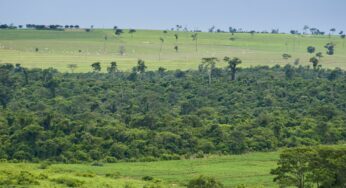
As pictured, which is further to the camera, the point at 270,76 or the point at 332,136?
the point at 270,76

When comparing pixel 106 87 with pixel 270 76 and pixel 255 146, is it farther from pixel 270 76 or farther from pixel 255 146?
pixel 255 146

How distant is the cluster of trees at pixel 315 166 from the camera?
52844mm

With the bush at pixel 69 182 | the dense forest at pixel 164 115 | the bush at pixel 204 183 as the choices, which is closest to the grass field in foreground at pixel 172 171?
the bush at pixel 69 182

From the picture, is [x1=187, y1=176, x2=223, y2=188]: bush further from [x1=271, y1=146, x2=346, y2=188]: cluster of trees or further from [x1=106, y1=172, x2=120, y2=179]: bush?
[x1=106, y1=172, x2=120, y2=179]: bush

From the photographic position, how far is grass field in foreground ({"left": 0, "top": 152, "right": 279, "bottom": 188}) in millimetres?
66188

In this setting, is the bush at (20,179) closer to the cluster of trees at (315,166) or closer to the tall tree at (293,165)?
the tall tree at (293,165)

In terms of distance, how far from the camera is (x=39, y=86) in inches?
5113

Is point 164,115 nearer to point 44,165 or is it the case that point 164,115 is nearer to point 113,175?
point 44,165

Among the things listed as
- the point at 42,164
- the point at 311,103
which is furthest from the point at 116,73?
the point at 42,164

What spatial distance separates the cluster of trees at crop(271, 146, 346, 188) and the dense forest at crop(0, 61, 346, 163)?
92.3ft

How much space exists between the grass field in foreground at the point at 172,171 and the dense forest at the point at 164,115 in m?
3.95

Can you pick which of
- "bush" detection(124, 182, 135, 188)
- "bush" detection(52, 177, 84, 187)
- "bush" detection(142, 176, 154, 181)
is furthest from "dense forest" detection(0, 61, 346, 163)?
"bush" detection(124, 182, 135, 188)

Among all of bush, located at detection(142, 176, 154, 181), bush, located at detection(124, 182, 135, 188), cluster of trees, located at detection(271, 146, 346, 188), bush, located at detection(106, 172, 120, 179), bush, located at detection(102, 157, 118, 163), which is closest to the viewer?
cluster of trees, located at detection(271, 146, 346, 188)

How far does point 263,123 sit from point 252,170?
79.4ft
